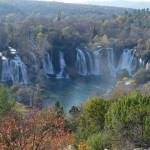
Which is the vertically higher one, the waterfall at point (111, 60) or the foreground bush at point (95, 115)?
the foreground bush at point (95, 115)

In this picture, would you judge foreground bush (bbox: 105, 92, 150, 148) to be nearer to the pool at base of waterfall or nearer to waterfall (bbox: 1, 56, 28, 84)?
the pool at base of waterfall

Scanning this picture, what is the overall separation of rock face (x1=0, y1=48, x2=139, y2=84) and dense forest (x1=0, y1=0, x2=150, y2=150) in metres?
0.18

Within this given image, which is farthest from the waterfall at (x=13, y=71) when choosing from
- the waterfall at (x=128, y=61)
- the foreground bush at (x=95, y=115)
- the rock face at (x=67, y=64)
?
the foreground bush at (x=95, y=115)

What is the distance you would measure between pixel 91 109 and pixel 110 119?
3295 mm

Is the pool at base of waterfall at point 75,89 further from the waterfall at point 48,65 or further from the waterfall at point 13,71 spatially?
the waterfall at point 48,65

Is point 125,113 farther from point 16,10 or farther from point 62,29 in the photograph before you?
point 16,10

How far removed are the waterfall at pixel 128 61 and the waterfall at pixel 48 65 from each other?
Answer: 1328 cm

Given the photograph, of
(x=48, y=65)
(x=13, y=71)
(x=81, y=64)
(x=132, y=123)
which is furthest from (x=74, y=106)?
(x=81, y=64)

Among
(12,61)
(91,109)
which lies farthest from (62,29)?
(91,109)

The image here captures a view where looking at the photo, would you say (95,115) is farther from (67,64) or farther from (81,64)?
(67,64)

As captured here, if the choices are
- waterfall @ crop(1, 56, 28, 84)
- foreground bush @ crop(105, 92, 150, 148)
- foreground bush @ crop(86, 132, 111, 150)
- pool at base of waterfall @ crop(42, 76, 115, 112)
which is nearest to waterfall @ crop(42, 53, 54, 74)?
pool at base of waterfall @ crop(42, 76, 115, 112)

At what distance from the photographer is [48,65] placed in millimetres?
44000

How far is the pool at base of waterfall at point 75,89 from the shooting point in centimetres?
3034

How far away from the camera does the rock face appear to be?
37438 millimetres
